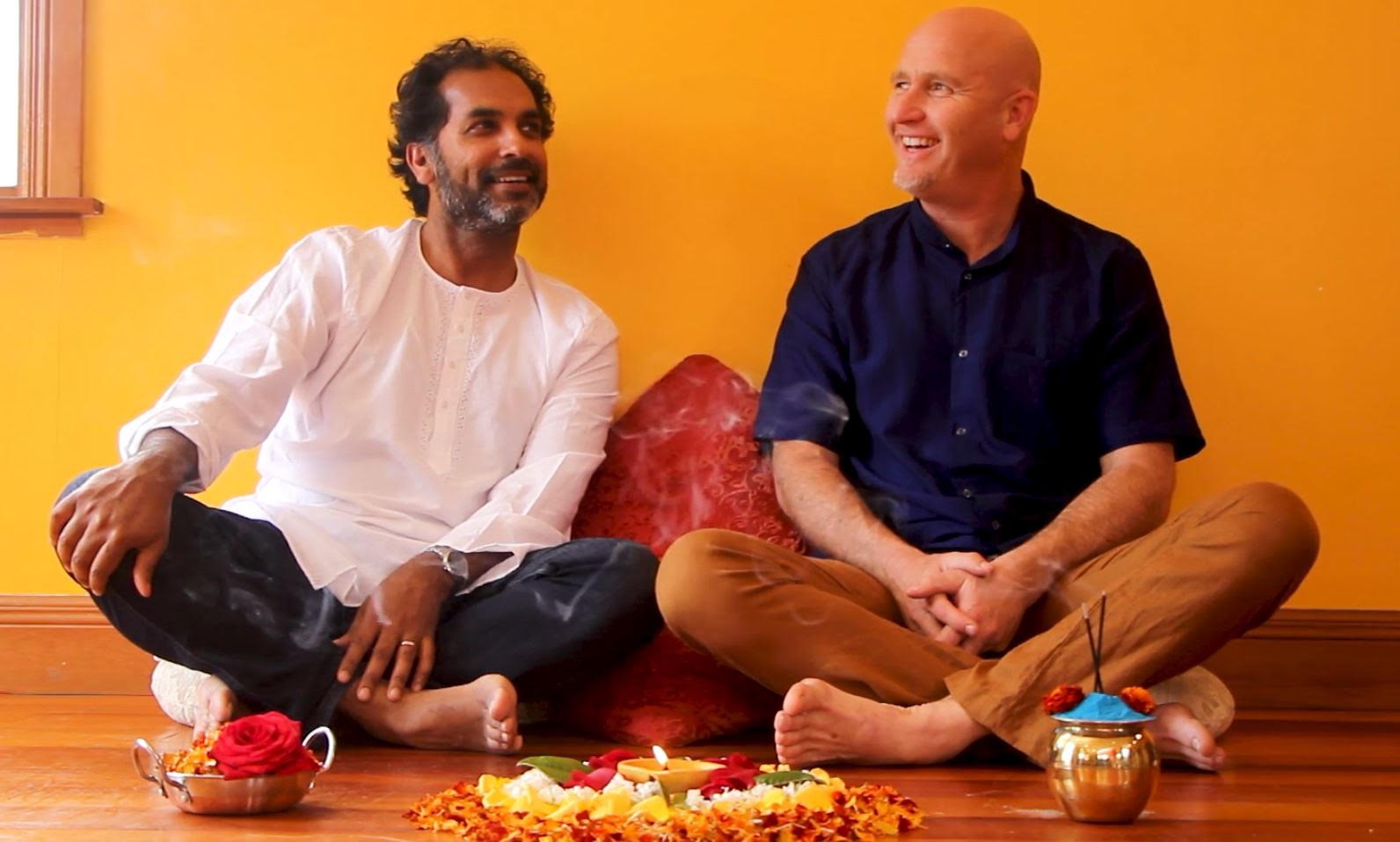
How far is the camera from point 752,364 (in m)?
3.17

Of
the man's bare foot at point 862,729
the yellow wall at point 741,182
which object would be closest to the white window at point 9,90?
the yellow wall at point 741,182

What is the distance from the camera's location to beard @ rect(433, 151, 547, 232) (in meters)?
2.88

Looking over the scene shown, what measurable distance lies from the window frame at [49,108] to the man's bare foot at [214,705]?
3.61 ft

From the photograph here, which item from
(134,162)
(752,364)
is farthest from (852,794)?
(134,162)

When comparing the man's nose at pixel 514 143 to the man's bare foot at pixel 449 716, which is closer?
the man's bare foot at pixel 449 716

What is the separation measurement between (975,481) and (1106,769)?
3.13 feet

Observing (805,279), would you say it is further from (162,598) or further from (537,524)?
(162,598)

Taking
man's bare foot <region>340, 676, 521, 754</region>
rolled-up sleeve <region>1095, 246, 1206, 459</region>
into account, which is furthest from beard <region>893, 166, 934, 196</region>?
man's bare foot <region>340, 676, 521, 754</region>

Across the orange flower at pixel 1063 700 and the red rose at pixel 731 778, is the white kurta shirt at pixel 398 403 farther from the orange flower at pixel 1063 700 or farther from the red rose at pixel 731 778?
the orange flower at pixel 1063 700

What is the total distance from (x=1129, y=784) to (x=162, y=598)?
4.80 feet

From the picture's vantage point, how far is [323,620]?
2578mm

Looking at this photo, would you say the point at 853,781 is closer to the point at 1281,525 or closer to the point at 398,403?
the point at 1281,525

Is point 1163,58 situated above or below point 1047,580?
above

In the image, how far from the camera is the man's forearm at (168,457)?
94.3 inches
